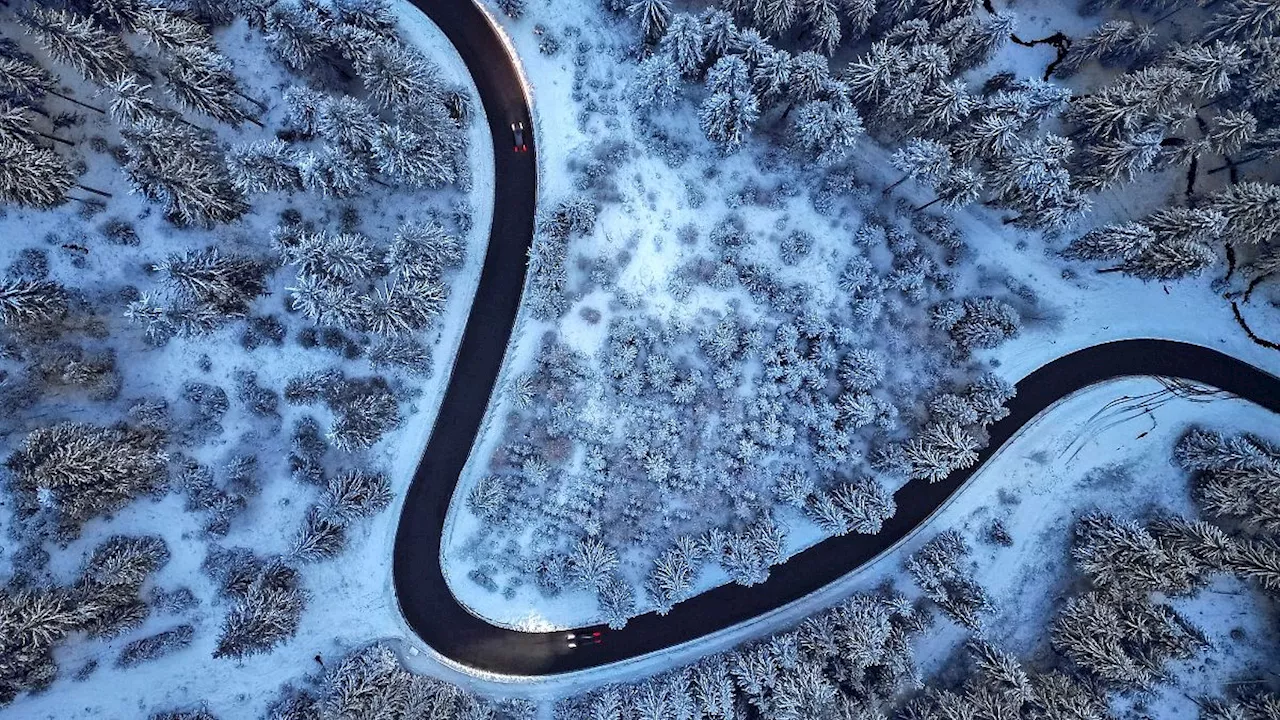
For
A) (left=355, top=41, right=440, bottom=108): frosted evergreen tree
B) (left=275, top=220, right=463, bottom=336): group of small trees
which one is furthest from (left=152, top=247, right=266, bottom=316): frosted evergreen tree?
(left=355, top=41, right=440, bottom=108): frosted evergreen tree

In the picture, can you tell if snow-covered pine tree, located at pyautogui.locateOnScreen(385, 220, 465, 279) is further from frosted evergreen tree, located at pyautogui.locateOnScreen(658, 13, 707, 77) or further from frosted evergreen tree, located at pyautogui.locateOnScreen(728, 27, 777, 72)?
frosted evergreen tree, located at pyautogui.locateOnScreen(728, 27, 777, 72)

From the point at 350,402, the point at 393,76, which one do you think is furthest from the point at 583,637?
the point at 393,76

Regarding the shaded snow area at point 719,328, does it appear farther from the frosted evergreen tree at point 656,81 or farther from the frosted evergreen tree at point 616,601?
the frosted evergreen tree at point 616,601

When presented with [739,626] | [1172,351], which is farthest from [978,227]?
[739,626]

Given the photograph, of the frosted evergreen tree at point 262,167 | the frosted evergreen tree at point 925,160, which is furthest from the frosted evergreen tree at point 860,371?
the frosted evergreen tree at point 262,167

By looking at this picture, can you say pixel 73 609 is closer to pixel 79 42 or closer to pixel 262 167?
pixel 262 167

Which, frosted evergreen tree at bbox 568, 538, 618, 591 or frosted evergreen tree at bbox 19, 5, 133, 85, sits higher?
frosted evergreen tree at bbox 19, 5, 133, 85
